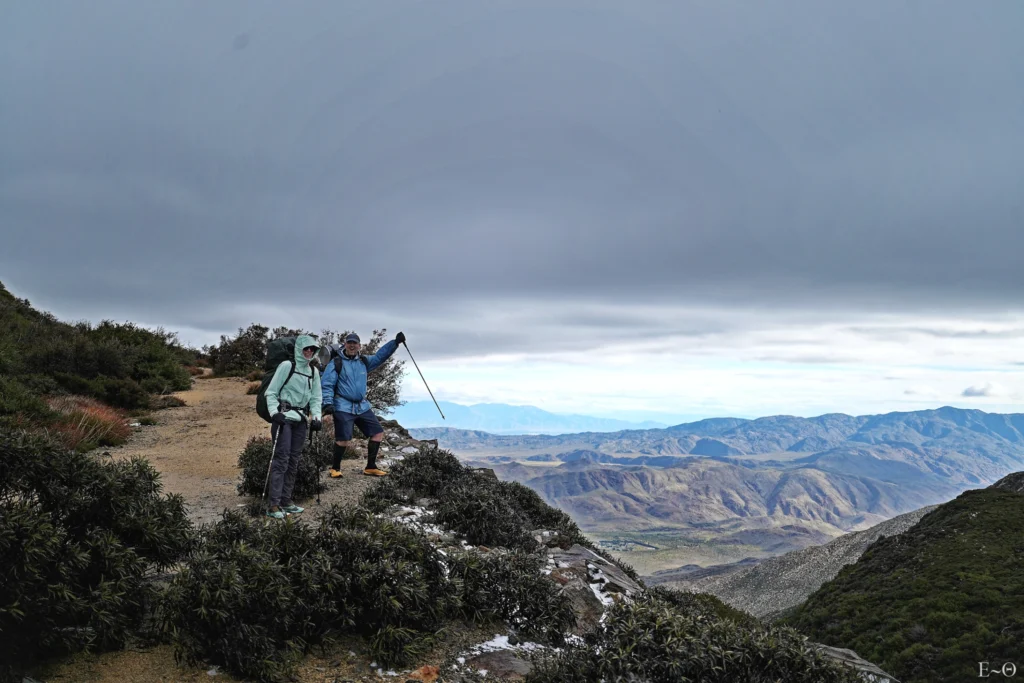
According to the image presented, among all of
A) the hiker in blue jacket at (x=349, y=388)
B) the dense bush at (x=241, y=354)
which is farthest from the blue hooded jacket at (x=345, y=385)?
the dense bush at (x=241, y=354)

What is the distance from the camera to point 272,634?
17.3 feet

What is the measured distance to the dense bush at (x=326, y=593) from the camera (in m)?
5.07

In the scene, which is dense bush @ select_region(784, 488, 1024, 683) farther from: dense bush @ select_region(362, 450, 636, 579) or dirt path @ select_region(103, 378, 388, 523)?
dirt path @ select_region(103, 378, 388, 523)

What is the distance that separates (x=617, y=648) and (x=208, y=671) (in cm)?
350

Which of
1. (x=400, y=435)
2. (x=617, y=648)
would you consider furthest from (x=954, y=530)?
(x=617, y=648)

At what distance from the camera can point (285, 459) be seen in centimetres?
922

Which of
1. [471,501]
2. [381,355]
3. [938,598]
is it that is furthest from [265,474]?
[938,598]

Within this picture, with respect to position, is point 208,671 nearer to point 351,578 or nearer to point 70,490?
point 351,578

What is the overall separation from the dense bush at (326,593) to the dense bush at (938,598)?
24.4 metres

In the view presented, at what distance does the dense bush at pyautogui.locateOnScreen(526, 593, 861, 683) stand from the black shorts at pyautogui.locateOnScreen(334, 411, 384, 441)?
785cm

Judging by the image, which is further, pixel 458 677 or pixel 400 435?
pixel 400 435

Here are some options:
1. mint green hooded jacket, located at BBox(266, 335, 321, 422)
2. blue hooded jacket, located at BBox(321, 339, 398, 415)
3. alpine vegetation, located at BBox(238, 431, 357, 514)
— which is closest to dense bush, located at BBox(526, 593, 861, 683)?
mint green hooded jacket, located at BBox(266, 335, 321, 422)

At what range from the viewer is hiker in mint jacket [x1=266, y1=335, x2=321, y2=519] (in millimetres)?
9125

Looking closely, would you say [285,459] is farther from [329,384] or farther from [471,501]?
[471,501]
